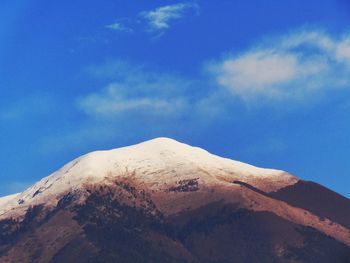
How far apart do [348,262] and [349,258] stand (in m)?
6.40

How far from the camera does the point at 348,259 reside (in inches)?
6452

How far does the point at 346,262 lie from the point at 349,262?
A: 265cm

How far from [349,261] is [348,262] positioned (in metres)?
1.57

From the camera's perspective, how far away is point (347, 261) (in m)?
161

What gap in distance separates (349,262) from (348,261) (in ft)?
9.54

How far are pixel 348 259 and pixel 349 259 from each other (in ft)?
4.56

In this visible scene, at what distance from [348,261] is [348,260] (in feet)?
7.11

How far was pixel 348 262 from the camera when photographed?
518ft

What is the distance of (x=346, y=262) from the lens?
160 m

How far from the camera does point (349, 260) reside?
161 m

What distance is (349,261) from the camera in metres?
159

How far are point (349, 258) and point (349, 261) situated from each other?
15.9 feet

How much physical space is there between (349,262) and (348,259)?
6982 mm
